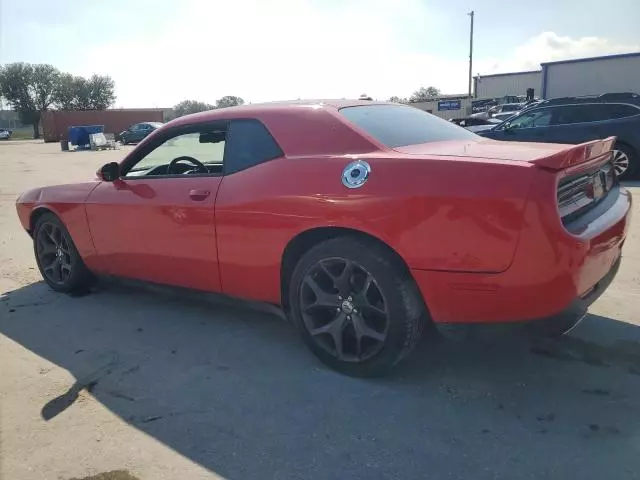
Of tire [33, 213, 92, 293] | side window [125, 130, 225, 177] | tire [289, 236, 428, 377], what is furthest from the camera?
tire [33, 213, 92, 293]

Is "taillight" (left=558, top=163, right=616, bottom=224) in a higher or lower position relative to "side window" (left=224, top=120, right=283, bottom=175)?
lower

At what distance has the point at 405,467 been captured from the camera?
7.51 ft

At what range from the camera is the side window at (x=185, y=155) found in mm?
3676

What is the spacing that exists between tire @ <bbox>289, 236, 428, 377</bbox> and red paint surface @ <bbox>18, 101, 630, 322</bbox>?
0.11 metres

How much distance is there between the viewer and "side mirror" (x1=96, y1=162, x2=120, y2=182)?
4.07 meters

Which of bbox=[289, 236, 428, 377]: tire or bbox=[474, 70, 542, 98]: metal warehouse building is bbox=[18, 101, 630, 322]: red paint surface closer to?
bbox=[289, 236, 428, 377]: tire

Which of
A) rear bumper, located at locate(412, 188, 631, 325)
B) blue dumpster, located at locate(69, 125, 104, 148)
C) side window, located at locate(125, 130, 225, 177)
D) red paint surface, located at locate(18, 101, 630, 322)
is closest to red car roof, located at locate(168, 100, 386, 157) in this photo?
red paint surface, located at locate(18, 101, 630, 322)

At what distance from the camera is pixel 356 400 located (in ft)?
9.27

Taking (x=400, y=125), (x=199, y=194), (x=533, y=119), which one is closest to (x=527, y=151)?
(x=400, y=125)

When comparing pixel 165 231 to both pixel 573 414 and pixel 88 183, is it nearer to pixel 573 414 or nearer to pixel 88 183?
pixel 88 183

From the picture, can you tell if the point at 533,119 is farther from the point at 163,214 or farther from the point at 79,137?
the point at 79,137

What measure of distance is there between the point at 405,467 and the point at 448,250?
965mm

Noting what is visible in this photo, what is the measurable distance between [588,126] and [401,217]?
862 centimetres

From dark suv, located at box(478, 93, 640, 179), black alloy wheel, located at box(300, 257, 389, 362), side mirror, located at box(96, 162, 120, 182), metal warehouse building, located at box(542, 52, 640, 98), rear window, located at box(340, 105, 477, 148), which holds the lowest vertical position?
black alloy wheel, located at box(300, 257, 389, 362)
